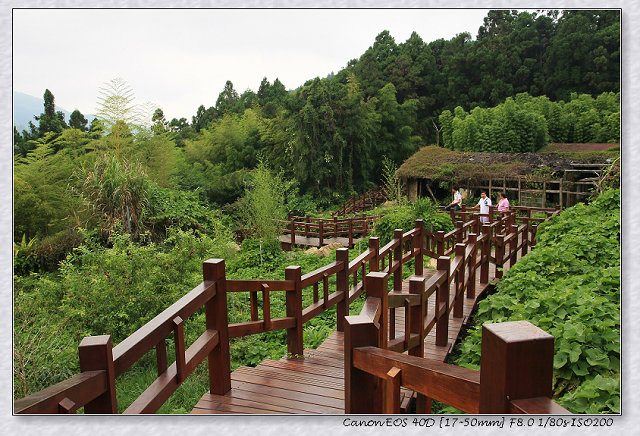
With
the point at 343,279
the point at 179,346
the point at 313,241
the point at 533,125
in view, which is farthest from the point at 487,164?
the point at 179,346

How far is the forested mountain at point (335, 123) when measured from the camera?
8.72 m

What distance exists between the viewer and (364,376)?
43.3 inches

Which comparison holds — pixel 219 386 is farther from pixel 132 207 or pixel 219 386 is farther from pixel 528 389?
pixel 132 207

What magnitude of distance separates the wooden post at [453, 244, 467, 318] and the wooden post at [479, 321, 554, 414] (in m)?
2.66

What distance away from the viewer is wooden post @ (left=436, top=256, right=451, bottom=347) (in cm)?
270

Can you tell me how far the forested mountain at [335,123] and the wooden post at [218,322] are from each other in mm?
6358

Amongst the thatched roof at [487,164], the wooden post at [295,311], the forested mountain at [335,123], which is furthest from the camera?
the thatched roof at [487,164]

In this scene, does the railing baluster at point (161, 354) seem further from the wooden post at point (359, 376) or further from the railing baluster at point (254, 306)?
the railing baluster at point (254, 306)

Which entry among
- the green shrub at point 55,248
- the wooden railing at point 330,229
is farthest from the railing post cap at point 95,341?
the wooden railing at point 330,229

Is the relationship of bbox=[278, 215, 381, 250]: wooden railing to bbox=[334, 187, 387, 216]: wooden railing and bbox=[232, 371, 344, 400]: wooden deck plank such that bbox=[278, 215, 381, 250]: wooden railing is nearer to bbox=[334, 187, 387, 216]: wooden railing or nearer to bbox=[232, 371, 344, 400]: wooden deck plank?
bbox=[334, 187, 387, 216]: wooden railing

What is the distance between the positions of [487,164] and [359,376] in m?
14.1

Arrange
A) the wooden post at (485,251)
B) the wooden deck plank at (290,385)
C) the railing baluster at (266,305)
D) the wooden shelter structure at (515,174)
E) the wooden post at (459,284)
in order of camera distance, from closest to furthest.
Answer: the wooden deck plank at (290,385)
the railing baluster at (266,305)
the wooden post at (459,284)
the wooden post at (485,251)
the wooden shelter structure at (515,174)

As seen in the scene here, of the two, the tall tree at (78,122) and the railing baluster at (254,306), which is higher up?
the tall tree at (78,122)

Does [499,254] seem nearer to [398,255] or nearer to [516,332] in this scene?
[398,255]
